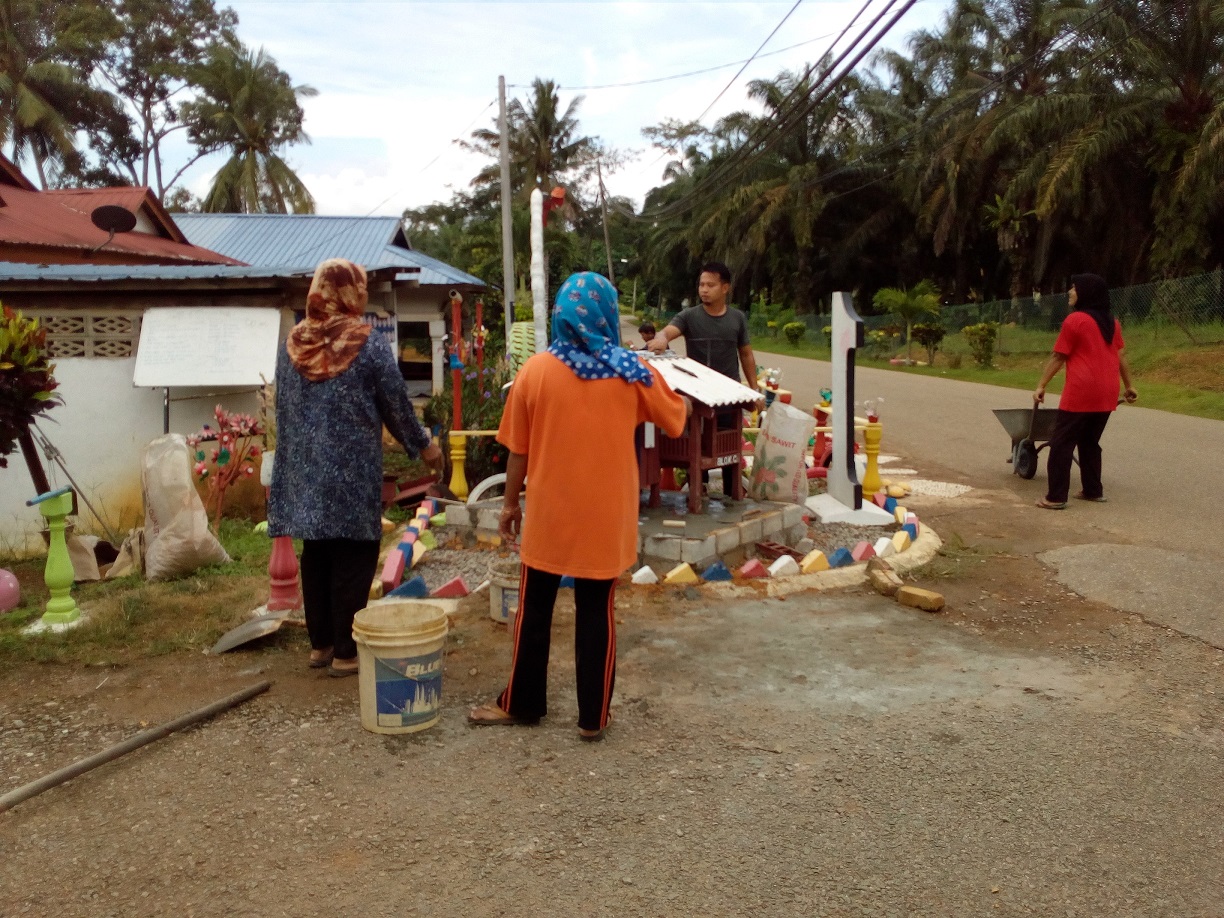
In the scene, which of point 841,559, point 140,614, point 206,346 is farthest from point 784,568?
point 206,346

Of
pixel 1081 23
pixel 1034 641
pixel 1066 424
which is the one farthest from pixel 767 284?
pixel 1034 641

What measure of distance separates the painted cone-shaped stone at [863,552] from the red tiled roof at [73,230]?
11.3 m

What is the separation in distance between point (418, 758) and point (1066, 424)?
252 inches

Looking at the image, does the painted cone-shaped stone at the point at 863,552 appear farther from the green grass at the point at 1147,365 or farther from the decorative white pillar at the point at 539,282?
the green grass at the point at 1147,365

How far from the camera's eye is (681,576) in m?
5.84

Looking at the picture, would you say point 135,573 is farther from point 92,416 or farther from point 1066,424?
→ point 1066,424

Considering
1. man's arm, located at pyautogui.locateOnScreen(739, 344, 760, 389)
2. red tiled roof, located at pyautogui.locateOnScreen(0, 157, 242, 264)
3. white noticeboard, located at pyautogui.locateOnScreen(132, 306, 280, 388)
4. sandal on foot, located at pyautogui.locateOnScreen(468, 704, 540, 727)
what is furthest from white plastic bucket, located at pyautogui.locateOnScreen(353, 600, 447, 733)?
red tiled roof, located at pyautogui.locateOnScreen(0, 157, 242, 264)

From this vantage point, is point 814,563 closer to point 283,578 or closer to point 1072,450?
point 283,578

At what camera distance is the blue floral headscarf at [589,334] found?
3725 mm

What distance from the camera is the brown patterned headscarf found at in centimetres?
431

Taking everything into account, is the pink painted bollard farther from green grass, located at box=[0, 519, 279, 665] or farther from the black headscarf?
the black headscarf

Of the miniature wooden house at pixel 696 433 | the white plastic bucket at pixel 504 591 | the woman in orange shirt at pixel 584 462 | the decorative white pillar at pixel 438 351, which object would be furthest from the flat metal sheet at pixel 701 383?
the decorative white pillar at pixel 438 351

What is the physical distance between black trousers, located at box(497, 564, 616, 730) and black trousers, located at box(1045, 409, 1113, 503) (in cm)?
556

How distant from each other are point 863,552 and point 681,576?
4.39ft
